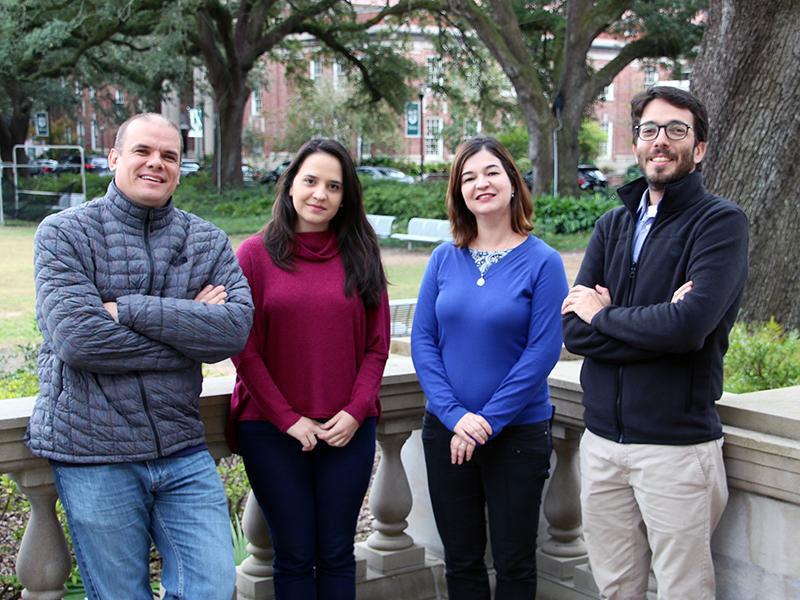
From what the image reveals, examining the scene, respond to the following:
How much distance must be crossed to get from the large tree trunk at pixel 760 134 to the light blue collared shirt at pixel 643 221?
3.48m

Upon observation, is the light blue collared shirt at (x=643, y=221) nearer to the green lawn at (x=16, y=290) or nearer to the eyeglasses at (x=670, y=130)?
the eyeglasses at (x=670, y=130)

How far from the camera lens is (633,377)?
2908 mm

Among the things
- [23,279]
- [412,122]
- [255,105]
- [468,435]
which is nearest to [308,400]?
[468,435]

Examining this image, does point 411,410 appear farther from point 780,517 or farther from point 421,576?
point 780,517

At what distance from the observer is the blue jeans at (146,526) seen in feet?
8.95

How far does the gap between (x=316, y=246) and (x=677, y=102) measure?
4.15ft

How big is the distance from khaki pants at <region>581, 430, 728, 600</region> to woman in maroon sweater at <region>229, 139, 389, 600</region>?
0.77 m

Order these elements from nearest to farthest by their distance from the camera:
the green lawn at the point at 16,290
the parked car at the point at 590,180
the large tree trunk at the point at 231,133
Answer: the green lawn at the point at 16,290
the large tree trunk at the point at 231,133
the parked car at the point at 590,180

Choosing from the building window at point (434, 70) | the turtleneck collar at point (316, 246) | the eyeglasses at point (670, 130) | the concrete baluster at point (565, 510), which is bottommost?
the concrete baluster at point (565, 510)

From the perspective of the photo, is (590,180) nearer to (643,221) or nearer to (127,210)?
(643,221)

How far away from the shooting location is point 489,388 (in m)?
3.23

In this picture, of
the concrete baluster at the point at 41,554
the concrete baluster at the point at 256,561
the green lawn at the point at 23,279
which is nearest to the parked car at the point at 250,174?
the green lawn at the point at 23,279

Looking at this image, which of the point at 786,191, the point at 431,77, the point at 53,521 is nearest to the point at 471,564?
the point at 53,521

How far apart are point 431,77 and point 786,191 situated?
3081 cm
